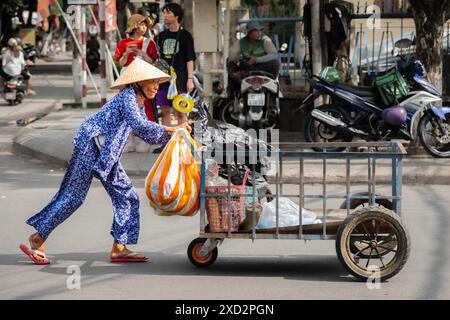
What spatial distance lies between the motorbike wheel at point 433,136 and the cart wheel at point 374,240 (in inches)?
221

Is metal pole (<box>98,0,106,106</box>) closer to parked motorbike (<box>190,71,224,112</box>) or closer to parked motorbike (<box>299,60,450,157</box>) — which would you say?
parked motorbike (<box>190,71,224,112</box>)

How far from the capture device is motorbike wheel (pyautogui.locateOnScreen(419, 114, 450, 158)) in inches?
503

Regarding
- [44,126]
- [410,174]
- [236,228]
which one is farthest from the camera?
[44,126]

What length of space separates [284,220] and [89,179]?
1.49 metres

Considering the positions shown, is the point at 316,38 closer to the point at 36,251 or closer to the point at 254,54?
the point at 254,54

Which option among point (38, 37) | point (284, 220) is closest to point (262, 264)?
point (284, 220)

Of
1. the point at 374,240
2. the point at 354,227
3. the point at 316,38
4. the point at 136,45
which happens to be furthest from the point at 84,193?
the point at 316,38

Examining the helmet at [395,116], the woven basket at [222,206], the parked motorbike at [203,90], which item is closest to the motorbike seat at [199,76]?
the parked motorbike at [203,90]

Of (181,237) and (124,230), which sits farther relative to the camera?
(181,237)

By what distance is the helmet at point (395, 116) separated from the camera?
41.9ft

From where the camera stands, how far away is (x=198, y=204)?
289 inches

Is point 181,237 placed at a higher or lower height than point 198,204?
lower

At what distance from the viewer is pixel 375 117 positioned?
1311cm

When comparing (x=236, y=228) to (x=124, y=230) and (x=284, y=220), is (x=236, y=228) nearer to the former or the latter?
(x=284, y=220)
